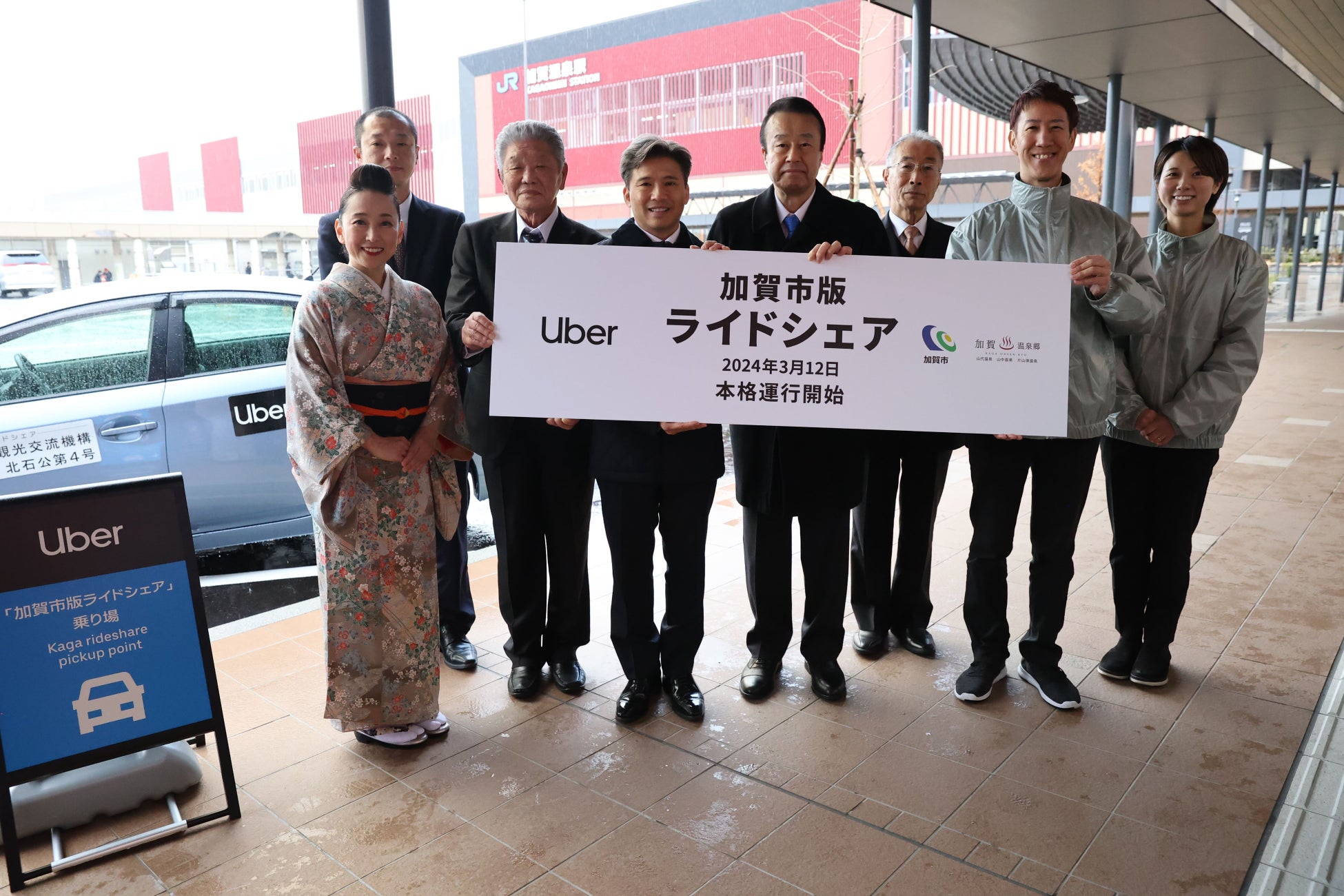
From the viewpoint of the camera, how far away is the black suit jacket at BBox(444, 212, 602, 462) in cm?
246

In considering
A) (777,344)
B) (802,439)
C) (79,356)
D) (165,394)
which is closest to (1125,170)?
(802,439)

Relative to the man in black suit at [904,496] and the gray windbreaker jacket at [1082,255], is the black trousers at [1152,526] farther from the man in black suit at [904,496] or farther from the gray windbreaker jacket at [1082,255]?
the man in black suit at [904,496]

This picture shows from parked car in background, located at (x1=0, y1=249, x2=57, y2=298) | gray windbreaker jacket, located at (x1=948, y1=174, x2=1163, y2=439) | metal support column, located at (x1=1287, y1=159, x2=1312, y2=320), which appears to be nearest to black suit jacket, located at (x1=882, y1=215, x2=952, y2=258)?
gray windbreaker jacket, located at (x1=948, y1=174, x2=1163, y2=439)

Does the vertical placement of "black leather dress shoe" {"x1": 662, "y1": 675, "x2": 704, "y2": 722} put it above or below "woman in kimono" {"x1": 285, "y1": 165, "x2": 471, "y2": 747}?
below

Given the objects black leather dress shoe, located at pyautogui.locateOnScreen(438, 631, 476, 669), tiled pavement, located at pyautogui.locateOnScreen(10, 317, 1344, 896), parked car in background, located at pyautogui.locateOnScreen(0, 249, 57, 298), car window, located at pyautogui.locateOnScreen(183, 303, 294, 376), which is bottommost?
tiled pavement, located at pyautogui.locateOnScreen(10, 317, 1344, 896)

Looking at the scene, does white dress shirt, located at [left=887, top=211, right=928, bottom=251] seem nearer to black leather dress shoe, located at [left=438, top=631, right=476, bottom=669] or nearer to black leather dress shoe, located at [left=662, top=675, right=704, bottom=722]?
black leather dress shoe, located at [left=662, top=675, right=704, bottom=722]

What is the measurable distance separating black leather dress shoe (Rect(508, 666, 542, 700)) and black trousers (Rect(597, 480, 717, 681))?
10.2 inches

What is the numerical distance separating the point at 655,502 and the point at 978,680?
1.06 meters

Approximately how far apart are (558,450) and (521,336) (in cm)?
39

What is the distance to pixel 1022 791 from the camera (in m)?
2.21

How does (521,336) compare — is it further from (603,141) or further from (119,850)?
(603,141)

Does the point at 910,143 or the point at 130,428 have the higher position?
the point at 910,143

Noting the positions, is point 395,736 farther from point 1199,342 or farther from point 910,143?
point 1199,342

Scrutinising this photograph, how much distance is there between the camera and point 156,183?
10.9ft
